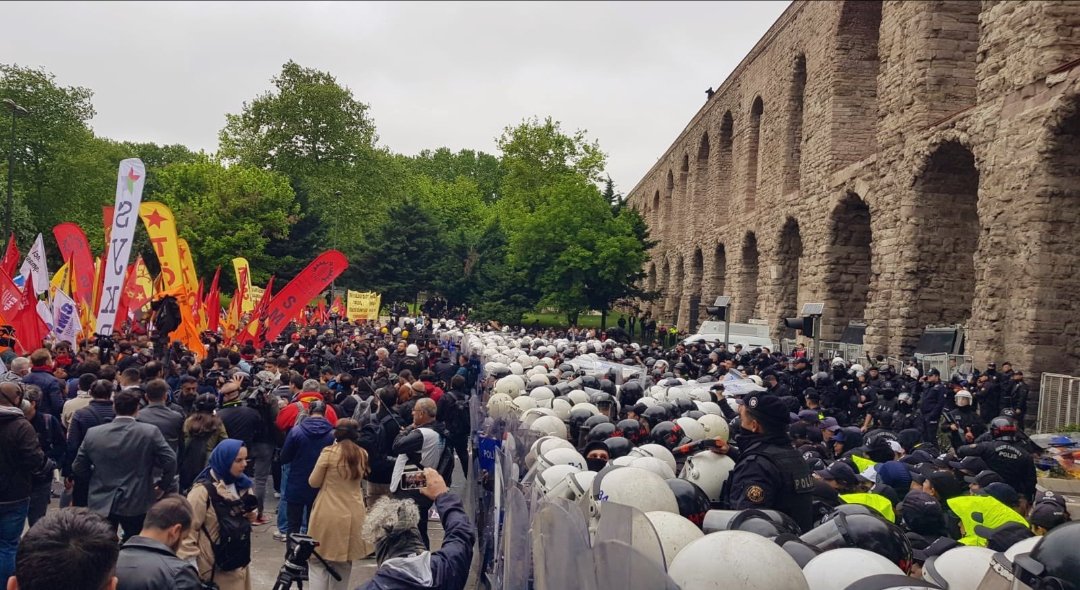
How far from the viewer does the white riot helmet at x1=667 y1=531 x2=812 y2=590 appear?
114 inches

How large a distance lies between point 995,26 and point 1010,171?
2.92 m

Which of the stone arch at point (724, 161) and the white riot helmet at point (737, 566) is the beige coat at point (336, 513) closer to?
the white riot helmet at point (737, 566)

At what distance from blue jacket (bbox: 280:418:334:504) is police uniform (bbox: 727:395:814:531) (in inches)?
140

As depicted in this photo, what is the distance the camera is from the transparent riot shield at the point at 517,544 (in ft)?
13.5

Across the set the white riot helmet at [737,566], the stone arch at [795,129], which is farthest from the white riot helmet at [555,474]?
the stone arch at [795,129]

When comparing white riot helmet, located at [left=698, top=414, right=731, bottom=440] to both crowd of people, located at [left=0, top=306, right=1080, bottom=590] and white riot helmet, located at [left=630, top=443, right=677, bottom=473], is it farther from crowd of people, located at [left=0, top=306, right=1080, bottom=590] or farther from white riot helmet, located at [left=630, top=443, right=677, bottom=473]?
white riot helmet, located at [left=630, top=443, right=677, bottom=473]

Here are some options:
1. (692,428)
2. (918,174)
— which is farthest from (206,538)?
(918,174)

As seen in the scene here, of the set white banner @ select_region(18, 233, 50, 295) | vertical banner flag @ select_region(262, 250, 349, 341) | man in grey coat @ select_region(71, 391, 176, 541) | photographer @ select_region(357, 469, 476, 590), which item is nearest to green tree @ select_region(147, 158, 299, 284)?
white banner @ select_region(18, 233, 50, 295)

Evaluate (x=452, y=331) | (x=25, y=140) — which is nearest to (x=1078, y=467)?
(x=452, y=331)

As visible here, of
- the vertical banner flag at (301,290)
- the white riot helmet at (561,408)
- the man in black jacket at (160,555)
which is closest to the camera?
the man in black jacket at (160,555)

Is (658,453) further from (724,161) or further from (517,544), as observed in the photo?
(724,161)

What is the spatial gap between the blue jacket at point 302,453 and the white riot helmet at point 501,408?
1.93m

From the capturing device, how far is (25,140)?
4969 cm

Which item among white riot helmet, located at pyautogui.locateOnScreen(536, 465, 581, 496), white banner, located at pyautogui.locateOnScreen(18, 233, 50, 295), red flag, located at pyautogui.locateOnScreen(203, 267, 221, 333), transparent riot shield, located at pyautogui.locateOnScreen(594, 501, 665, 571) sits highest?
white banner, located at pyautogui.locateOnScreen(18, 233, 50, 295)
